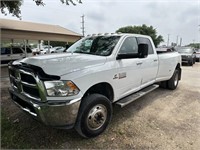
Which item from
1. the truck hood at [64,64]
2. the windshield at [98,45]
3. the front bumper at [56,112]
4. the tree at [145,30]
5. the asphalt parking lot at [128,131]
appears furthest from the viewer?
the tree at [145,30]

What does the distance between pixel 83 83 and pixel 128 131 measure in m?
1.43

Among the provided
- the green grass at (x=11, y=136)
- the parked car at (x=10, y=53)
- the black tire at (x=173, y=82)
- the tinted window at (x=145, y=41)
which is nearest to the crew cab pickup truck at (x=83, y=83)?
the tinted window at (x=145, y=41)

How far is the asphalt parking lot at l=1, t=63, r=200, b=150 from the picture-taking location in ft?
8.84

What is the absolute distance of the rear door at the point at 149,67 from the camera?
4.07 meters

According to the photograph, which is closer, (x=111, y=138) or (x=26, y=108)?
(x=26, y=108)

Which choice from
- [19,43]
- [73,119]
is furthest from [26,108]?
[19,43]

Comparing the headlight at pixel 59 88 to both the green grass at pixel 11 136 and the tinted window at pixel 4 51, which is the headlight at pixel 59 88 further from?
the tinted window at pixel 4 51

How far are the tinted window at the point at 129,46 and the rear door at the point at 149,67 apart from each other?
1.02 ft

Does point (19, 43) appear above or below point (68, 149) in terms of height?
above

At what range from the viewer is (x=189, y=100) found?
4945mm

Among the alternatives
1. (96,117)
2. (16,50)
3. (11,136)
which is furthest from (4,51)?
(96,117)

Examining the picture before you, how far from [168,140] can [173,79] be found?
3503mm

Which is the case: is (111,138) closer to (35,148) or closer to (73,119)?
(73,119)

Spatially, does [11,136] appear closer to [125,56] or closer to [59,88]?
[59,88]
